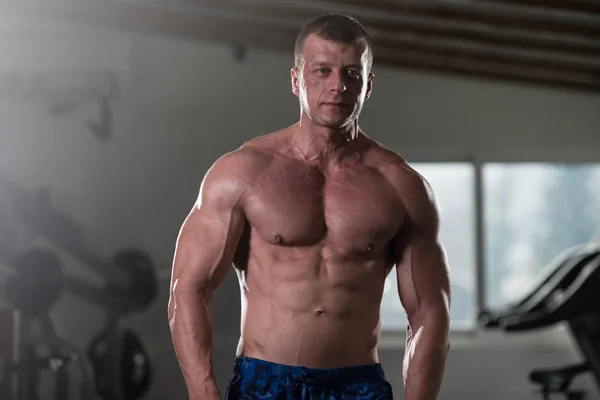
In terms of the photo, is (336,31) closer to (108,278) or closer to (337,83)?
(337,83)

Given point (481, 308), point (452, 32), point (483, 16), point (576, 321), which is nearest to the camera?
point (576, 321)

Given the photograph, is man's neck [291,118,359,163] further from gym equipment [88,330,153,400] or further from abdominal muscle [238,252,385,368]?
gym equipment [88,330,153,400]

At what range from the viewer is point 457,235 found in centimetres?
603

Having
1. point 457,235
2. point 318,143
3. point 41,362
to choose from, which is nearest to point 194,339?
point 318,143

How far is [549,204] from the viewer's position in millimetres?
5934

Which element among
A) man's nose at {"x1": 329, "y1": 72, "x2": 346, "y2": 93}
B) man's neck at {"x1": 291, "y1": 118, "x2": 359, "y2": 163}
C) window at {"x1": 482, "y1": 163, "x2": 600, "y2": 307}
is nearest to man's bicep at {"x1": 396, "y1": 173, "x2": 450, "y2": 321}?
man's neck at {"x1": 291, "y1": 118, "x2": 359, "y2": 163}

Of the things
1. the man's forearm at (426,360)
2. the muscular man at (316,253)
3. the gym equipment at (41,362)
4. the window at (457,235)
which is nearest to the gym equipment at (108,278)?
the gym equipment at (41,362)

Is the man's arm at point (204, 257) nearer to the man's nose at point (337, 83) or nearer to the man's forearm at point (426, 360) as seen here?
the man's nose at point (337, 83)

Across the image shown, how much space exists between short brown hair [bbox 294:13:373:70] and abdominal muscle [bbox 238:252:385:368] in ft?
1.48

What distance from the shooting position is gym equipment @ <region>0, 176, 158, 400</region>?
19.3 feet

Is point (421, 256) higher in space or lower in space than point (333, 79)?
lower

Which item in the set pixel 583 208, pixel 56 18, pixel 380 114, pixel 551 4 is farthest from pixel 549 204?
pixel 56 18

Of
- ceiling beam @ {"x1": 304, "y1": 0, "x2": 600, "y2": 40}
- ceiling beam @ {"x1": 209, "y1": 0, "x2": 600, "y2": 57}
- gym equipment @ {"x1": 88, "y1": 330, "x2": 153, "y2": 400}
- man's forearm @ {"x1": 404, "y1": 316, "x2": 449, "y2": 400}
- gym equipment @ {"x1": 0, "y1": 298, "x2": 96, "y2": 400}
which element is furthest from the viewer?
gym equipment @ {"x1": 88, "y1": 330, "x2": 153, "y2": 400}

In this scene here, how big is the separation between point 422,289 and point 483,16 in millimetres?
3025
